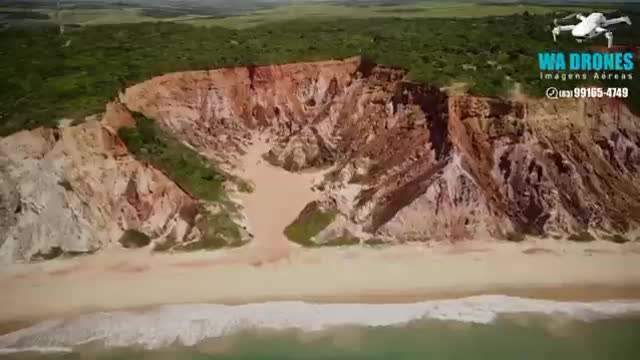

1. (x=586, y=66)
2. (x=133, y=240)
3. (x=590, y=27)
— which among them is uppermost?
(x=590, y=27)

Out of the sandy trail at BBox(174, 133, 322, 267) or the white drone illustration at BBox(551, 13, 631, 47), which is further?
the white drone illustration at BBox(551, 13, 631, 47)

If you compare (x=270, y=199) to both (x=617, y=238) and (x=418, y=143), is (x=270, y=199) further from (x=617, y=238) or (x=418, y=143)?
(x=617, y=238)

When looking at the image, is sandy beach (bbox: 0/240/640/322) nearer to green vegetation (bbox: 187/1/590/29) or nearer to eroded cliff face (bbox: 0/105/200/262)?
eroded cliff face (bbox: 0/105/200/262)

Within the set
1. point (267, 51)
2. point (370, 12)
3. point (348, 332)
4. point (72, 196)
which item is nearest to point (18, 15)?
point (72, 196)

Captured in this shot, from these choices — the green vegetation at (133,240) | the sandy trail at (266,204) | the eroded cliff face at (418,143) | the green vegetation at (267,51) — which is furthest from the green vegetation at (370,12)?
the green vegetation at (133,240)

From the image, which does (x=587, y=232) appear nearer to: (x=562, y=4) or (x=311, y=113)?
(x=562, y=4)

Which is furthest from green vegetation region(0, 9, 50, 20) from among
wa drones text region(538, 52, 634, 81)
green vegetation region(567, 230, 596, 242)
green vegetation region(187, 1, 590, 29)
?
green vegetation region(567, 230, 596, 242)
